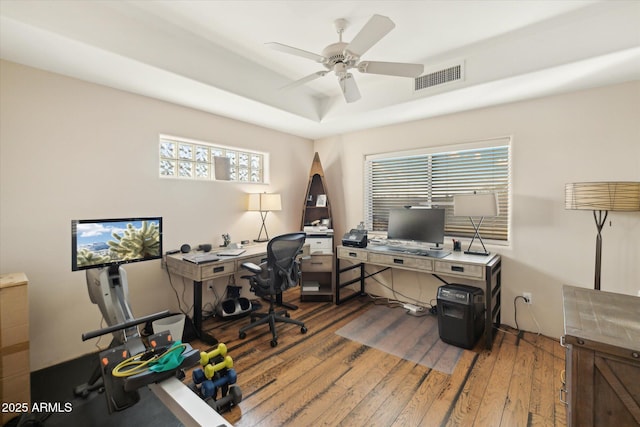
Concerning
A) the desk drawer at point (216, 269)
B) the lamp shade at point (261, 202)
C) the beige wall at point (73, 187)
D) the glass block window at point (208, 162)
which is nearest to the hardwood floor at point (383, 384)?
the desk drawer at point (216, 269)

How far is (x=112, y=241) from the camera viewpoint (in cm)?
202

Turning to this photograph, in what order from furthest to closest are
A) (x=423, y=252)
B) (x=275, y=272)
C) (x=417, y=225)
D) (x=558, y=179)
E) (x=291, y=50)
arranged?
(x=417, y=225) → (x=423, y=252) → (x=275, y=272) → (x=558, y=179) → (x=291, y=50)

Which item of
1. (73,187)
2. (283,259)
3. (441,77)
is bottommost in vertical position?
(283,259)

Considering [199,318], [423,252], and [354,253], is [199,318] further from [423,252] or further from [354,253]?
[423,252]

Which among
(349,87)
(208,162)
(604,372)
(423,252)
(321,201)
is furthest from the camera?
(321,201)

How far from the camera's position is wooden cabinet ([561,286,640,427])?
3.48ft

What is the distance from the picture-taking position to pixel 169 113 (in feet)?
9.78

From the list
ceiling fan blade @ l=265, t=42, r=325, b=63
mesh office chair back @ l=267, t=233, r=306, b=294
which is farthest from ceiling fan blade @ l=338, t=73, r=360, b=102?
mesh office chair back @ l=267, t=233, r=306, b=294

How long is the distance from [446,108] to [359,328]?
2564 millimetres

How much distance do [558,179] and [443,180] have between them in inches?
42.9

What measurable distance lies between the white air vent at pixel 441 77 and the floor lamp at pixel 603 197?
4.36 feet

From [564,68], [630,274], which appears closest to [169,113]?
[564,68]

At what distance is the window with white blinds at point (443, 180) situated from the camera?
3084 mm

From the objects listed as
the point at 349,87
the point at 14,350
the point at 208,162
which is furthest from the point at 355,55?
the point at 14,350
